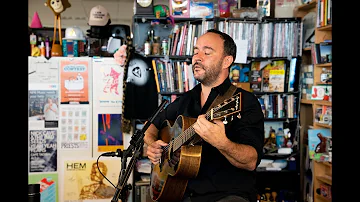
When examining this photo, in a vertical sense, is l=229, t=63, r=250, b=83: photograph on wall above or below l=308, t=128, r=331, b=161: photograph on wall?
above

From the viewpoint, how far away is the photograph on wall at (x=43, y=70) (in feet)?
14.9

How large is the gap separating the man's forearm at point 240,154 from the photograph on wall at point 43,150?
113 inches

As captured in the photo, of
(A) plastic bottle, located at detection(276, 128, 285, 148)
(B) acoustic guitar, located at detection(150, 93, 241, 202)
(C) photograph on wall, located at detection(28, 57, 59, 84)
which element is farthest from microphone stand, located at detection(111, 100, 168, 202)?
(A) plastic bottle, located at detection(276, 128, 285, 148)

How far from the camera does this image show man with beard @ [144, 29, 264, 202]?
2.04 meters

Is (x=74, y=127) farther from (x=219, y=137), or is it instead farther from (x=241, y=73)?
(x=219, y=137)

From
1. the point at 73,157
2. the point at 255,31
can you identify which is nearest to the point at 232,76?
the point at 255,31

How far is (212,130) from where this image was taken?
1.94 meters

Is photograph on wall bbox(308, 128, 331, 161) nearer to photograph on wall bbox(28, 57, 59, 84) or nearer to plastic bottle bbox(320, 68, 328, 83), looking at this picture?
plastic bottle bbox(320, 68, 328, 83)

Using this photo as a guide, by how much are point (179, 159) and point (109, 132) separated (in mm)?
2382

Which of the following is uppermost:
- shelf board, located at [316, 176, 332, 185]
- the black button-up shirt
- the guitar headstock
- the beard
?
the beard

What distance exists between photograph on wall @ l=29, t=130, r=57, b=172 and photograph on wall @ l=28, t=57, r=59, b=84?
0.51m

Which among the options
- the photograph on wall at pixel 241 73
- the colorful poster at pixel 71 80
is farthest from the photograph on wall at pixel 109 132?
the photograph on wall at pixel 241 73

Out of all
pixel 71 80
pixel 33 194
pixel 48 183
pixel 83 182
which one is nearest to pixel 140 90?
pixel 71 80
